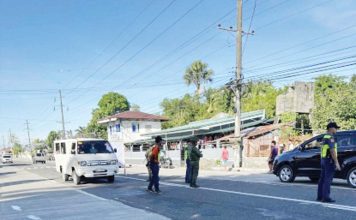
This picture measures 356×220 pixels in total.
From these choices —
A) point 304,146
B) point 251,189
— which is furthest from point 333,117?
point 251,189

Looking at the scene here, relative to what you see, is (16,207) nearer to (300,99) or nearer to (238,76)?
(238,76)

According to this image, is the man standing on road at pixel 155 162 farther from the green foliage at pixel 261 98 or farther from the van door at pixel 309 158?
the green foliage at pixel 261 98

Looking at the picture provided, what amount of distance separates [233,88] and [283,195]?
54.2 feet

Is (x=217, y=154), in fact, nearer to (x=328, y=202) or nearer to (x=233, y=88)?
(x=233, y=88)

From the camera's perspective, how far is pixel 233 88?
27438 mm

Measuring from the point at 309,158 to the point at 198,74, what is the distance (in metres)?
52.6

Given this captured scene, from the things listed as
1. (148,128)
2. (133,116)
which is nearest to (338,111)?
(133,116)

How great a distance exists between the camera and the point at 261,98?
5000 centimetres

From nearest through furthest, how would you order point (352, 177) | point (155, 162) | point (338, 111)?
point (352, 177) < point (155, 162) < point (338, 111)

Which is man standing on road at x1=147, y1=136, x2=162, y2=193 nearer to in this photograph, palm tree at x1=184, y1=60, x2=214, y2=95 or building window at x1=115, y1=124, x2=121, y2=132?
building window at x1=115, y1=124, x2=121, y2=132

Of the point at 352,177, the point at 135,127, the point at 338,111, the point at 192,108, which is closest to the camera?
the point at 352,177

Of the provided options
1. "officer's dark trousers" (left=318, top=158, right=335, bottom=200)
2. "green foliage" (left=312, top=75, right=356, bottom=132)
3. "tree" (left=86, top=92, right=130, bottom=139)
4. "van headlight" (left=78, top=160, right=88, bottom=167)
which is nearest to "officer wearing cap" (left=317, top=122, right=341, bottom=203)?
"officer's dark trousers" (left=318, top=158, right=335, bottom=200)

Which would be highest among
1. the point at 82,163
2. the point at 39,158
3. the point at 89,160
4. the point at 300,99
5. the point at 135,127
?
the point at 300,99

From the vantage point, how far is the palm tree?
6675cm
